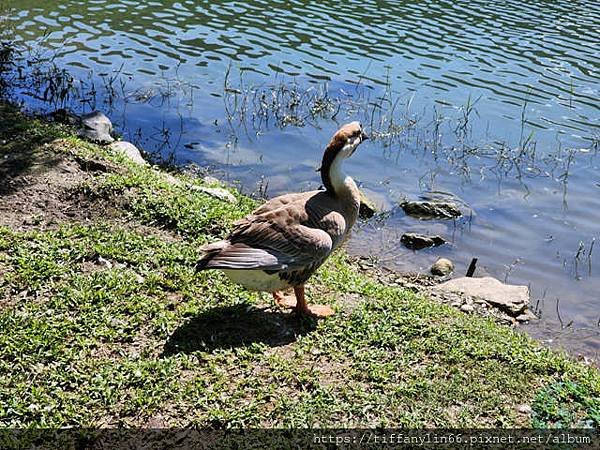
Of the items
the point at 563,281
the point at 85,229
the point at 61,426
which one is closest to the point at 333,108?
the point at 563,281

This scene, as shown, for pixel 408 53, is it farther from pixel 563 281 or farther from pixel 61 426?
pixel 61 426

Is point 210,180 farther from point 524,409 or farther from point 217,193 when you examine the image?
point 524,409

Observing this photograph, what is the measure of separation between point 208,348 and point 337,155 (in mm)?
2087

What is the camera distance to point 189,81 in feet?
50.6

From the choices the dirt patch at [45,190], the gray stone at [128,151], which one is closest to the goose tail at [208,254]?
the dirt patch at [45,190]

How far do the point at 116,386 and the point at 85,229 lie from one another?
2.69m

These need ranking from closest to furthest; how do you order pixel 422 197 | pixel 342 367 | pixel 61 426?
pixel 61 426
pixel 342 367
pixel 422 197

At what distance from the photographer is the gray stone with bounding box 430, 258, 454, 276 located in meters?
9.23

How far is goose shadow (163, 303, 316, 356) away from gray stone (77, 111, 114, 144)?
5815 millimetres

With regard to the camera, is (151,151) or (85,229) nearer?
(85,229)

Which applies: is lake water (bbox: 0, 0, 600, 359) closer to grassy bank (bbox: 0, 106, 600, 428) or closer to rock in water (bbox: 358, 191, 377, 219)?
rock in water (bbox: 358, 191, 377, 219)

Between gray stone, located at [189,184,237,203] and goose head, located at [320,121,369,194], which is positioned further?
gray stone, located at [189,184,237,203]

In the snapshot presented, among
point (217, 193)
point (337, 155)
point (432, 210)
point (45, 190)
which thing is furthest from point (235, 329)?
point (432, 210)

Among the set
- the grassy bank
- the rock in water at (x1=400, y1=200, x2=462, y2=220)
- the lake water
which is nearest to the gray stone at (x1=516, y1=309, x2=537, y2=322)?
the lake water
